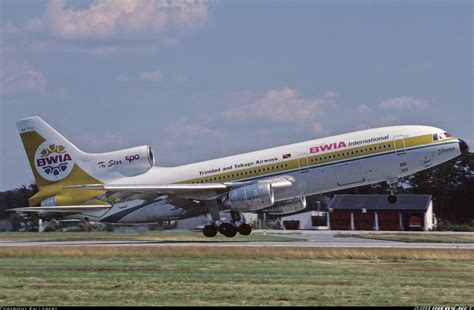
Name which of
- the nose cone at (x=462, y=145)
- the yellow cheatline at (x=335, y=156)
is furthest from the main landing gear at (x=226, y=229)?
the nose cone at (x=462, y=145)

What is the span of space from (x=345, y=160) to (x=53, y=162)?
1773cm

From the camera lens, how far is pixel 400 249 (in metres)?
44.9

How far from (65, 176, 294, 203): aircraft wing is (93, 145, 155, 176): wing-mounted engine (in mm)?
2212

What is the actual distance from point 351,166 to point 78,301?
2758cm

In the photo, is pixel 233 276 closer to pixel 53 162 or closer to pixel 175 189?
pixel 175 189

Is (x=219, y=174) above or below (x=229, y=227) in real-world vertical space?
above

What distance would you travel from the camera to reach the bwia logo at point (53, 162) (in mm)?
56969

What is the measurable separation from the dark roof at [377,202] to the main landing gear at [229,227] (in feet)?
164

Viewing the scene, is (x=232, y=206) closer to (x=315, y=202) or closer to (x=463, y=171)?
(x=315, y=202)

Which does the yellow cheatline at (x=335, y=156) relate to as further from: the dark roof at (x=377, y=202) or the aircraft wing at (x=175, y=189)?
the dark roof at (x=377, y=202)

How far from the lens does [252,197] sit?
170ft

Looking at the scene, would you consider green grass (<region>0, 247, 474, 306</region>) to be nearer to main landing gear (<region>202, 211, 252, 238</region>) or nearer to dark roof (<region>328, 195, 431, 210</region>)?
main landing gear (<region>202, 211, 252, 238</region>)

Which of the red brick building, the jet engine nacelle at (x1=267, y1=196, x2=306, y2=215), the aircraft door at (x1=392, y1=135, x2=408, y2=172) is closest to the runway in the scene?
the jet engine nacelle at (x1=267, y1=196, x2=306, y2=215)

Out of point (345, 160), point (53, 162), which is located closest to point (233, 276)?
point (345, 160)
